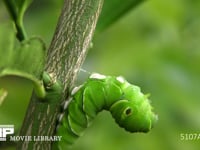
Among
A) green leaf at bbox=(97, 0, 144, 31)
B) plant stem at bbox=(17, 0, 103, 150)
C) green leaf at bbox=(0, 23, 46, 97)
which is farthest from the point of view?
green leaf at bbox=(97, 0, 144, 31)

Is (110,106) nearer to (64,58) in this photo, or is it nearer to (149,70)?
(64,58)

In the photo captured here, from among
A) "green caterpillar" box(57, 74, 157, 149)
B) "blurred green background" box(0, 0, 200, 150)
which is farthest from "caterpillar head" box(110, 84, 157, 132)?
"blurred green background" box(0, 0, 200, 150)

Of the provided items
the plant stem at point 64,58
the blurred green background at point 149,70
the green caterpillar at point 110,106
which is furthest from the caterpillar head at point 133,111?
the blurred green background at point 149,70

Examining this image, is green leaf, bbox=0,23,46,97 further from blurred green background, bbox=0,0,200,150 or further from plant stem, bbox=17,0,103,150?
blurred green background, bbox=0,0,200,150

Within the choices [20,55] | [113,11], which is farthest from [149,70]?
[20,55]

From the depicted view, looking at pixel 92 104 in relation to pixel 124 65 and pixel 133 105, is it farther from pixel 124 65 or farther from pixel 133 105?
pixel 124 65
